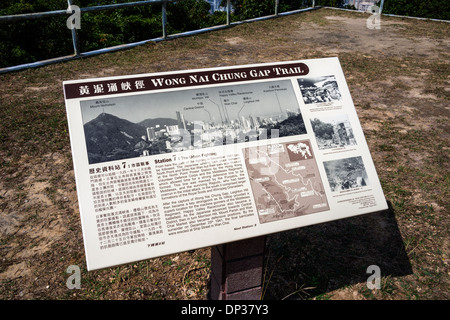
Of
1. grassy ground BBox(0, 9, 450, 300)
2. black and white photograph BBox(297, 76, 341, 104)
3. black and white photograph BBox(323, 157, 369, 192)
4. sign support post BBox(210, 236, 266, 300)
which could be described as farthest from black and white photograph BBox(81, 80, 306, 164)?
grassy ground BBox(0, 9, 450, 300)

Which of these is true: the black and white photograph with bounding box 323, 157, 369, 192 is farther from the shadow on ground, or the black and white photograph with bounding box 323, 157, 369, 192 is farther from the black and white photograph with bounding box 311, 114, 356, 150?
the shadow on ground

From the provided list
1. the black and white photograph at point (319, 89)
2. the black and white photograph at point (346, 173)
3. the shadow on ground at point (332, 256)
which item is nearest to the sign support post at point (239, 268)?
the shadow on ground at point (332, 256)

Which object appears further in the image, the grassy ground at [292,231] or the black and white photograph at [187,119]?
the grassy ground at [292,231]

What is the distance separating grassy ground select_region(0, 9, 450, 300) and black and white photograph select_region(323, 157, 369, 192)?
0.80 meters

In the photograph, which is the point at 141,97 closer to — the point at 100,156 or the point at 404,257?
the point at 100,156

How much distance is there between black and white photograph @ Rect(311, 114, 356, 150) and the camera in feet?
7.78

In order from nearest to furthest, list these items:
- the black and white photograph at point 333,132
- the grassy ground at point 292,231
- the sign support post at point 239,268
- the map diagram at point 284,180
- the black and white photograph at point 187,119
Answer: the black and white photograph at point 187,119 < the map diagram at point 284,180 < the sign support post at point 239,268 < the black and white photograph at point 333,132 < the grassy ground at point 292,231

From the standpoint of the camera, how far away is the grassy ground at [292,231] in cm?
297

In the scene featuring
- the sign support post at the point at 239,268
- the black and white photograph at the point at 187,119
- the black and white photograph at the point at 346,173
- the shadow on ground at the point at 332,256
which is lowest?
the shadow on ground at the point at 332,256

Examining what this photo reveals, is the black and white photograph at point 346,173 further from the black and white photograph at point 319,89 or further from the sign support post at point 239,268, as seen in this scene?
the sign support post at point 239,268

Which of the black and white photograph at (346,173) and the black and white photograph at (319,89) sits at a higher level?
the black and white photograph at (319,89)

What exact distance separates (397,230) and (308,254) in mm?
947

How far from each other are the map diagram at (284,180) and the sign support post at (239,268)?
0.82ft
